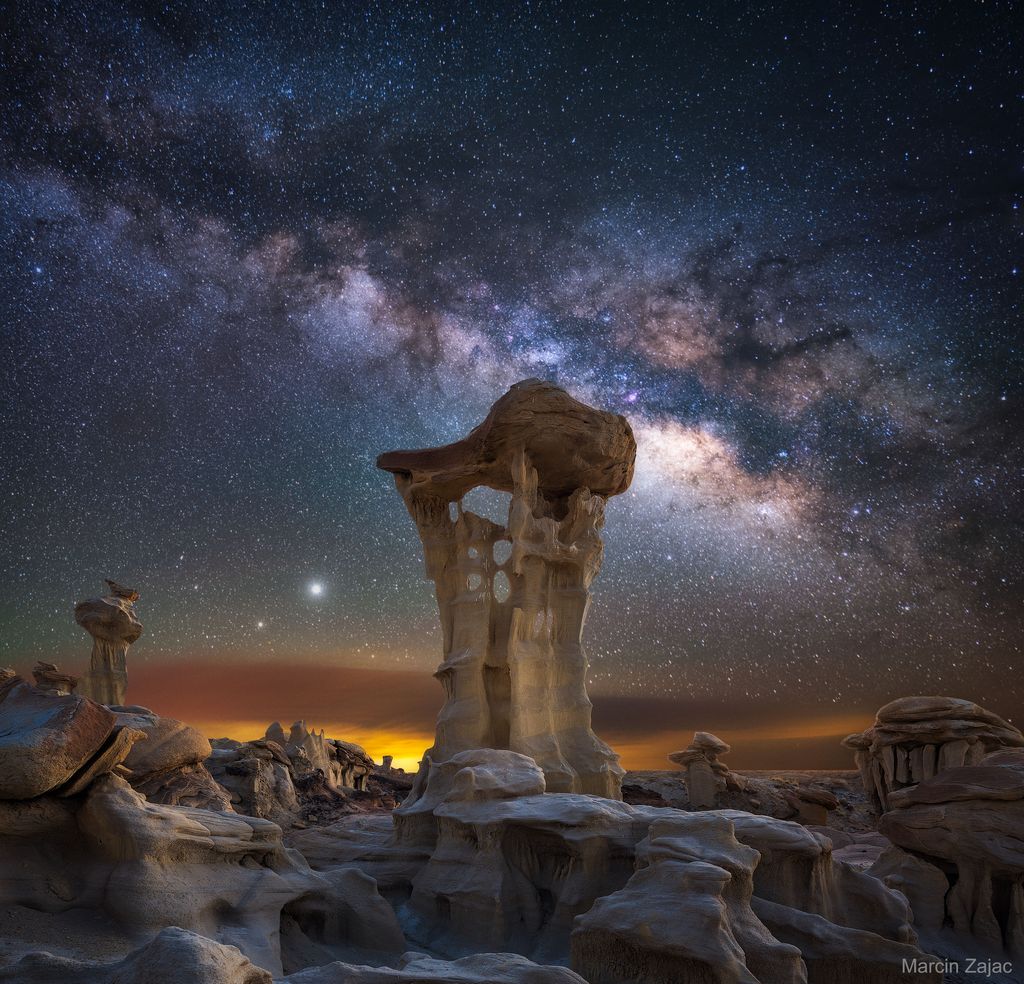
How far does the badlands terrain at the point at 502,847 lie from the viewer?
26.6ft

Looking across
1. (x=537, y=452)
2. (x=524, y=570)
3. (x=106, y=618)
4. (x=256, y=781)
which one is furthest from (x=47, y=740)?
(x=106, y=618)

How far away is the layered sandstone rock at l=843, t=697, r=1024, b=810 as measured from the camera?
878 inches

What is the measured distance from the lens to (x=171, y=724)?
13766mm

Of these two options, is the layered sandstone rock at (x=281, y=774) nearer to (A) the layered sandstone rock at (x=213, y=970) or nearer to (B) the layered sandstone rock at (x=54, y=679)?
(B) the layered sandstone rock at (x=54, y=679)

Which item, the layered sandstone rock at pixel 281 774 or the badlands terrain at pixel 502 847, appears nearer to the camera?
the badlands terrain at pixel 502 847

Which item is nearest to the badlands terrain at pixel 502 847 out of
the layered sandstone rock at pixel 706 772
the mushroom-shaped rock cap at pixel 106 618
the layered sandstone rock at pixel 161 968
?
the layered sandstone rock at pixel 161 968

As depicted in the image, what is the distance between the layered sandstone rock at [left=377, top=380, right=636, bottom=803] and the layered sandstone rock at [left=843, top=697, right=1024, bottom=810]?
1219 cm

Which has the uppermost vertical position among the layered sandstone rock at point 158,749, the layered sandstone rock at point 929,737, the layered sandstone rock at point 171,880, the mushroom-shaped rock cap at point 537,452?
the mushroom-shaped rock cap at point 537,452

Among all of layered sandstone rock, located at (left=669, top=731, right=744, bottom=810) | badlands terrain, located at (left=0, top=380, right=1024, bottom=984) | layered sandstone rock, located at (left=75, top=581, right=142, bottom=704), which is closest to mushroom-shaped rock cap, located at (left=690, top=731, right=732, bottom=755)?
layered sandstone rock, located at (left=669, top=731, right=744, bottom=810)

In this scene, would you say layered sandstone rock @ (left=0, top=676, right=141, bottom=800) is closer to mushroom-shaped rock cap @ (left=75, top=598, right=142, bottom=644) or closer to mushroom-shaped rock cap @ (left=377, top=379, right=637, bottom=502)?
mushroom-shaped rock cap @ (left=377, top=379, right=637, bottom=502)

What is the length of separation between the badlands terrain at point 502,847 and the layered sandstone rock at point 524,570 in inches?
2.5

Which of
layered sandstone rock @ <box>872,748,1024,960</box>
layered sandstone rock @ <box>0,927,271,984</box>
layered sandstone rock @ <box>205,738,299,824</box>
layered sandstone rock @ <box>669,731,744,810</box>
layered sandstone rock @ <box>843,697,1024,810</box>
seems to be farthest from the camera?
layered sandstone rock @ <box>669,731,744,810</box>

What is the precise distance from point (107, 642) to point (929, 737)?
28809 millimetres

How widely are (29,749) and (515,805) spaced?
7.37 metres
